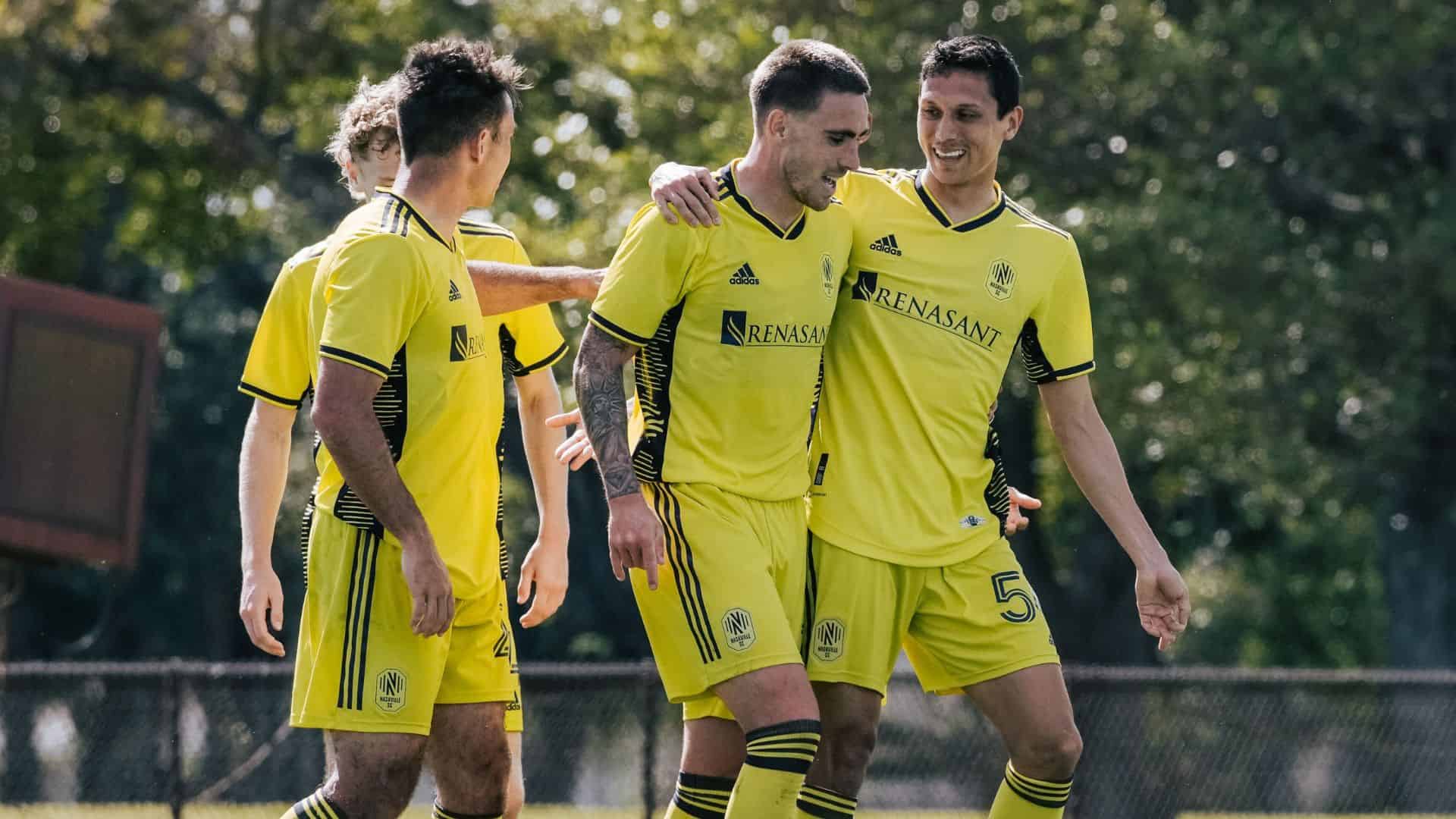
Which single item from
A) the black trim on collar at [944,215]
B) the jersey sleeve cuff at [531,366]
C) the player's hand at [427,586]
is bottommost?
the player's hand at [427,586]

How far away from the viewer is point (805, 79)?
18.4 ft

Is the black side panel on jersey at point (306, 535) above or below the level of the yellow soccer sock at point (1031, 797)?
above

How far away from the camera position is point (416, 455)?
5461mm

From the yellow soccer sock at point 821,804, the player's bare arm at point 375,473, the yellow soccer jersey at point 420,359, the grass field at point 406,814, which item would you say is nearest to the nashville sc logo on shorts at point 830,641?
the yellow soccer sock at point 821,804

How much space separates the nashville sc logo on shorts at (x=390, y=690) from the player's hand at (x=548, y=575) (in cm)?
91

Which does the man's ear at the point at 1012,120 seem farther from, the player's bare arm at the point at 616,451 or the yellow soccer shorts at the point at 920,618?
the player's bare arm at the point at 616,451

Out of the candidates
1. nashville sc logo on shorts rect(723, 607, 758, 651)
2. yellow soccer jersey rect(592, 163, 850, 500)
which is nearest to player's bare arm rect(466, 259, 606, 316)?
yellow soccer jersey rect(592, 163, 850, 500)

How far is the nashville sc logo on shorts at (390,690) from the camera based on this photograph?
5.34m

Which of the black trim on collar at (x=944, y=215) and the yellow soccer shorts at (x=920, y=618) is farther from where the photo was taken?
the black trim on collar at (x=944, y=215)

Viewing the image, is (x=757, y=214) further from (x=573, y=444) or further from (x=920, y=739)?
(x=920, y=739)

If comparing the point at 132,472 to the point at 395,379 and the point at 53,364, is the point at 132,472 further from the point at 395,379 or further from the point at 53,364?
the point at 395,379

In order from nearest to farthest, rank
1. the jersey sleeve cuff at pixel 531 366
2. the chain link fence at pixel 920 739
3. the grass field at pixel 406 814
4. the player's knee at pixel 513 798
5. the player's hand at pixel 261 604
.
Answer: the player's hand at pixel 261 604
the jersey sleeve cuff at pixel 531 366
the player's knee at pixel 513 798
the chain link fence at pixel 920 739
the grass field at pixel 406 814

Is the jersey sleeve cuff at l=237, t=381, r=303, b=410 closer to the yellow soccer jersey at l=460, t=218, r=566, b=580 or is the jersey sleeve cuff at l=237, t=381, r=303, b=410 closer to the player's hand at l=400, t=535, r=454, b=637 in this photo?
the yellow soccer jersey at l=460, t=218, r=566, b=580

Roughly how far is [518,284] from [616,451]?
83 centimetres
